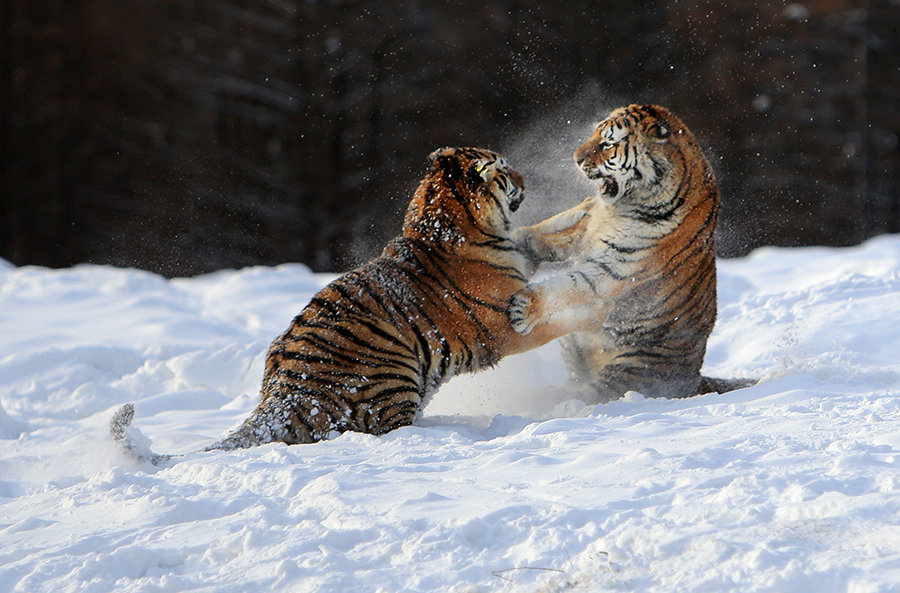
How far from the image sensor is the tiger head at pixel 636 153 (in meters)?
4.91

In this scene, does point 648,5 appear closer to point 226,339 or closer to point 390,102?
point 390,102

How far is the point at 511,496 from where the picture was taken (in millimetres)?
3117

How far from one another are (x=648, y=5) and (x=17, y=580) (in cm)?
1570

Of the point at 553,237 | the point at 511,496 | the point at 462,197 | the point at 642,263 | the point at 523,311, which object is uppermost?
the point at 462,197

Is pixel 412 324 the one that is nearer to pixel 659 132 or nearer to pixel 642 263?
pixel 642 263

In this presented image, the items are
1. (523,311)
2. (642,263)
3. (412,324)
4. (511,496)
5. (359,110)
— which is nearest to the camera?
(511,496)

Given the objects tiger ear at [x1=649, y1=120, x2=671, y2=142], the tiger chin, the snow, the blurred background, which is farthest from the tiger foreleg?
the blurred background

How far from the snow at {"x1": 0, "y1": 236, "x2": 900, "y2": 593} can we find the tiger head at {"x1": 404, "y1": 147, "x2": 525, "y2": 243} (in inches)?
35.7

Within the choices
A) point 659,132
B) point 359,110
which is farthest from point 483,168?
point 359,110

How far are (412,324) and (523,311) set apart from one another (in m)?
0.55

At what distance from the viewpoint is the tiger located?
434 cm

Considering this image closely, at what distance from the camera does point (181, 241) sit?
15.8m

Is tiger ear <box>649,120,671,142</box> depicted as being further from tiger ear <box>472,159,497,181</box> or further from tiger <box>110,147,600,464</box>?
tiger ear <box>472,159,497,181</box>

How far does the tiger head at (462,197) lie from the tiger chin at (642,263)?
278mm
